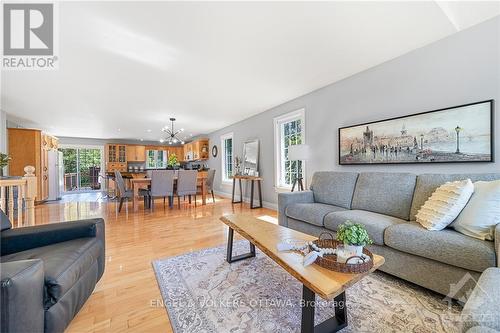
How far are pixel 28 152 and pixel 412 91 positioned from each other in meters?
8.25

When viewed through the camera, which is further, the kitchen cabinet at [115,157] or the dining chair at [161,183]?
the kitchen cabinet at [115,157]

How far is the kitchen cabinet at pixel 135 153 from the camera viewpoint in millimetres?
9508

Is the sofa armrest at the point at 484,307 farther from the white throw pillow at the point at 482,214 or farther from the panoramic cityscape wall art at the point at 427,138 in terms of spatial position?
the panoramic cityscape wall art at the point at 427,138

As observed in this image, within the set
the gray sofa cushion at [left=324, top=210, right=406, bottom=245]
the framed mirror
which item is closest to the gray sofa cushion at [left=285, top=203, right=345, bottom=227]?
the gray sofa cushion at [left=324, top=210, right=406, bottom=245]

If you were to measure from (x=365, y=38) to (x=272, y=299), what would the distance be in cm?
270

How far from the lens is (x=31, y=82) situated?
127 inches

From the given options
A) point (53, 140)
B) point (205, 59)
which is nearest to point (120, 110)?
point (205, 59)

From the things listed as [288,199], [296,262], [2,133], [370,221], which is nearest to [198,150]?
[2,133]

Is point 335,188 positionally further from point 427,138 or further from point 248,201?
point 248,201

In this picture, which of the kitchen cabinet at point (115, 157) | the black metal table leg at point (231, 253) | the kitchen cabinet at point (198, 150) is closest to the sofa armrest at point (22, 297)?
the black metal table leg at point (231, 253)

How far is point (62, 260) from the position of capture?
1.26 meters

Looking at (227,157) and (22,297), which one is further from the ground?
(227,157)

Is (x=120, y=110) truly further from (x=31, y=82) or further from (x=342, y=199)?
(x=342, y=199)

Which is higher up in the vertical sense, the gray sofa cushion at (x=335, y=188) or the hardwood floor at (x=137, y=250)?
the gray sofa cushion at (x=335, y=188)
